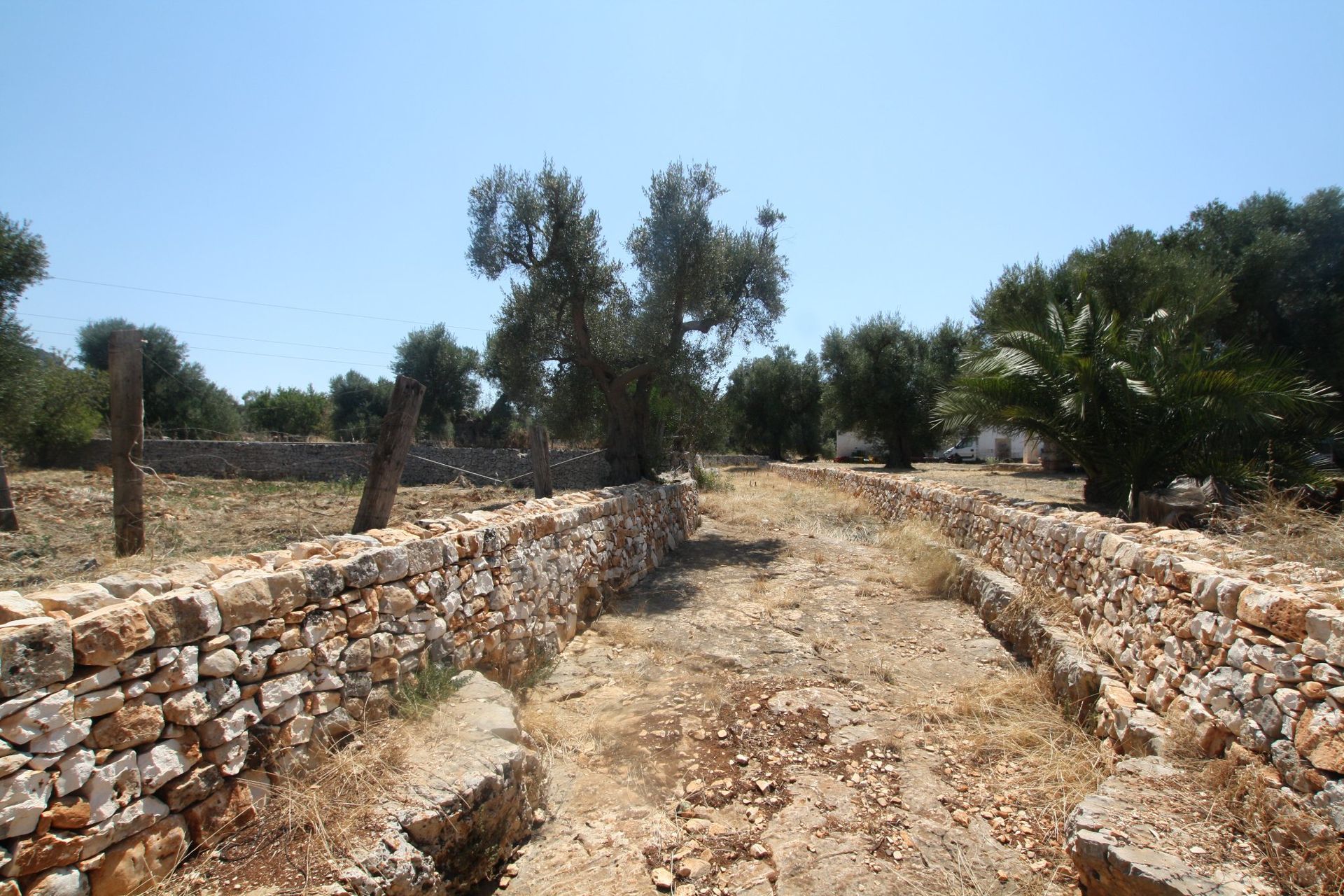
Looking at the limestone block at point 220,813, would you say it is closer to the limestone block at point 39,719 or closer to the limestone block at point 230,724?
the limestone block at point 230,724

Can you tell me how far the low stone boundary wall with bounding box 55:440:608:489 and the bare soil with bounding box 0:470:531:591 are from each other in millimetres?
3096

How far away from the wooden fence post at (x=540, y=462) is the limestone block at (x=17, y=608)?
7.42m

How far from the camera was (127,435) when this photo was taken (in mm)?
6855

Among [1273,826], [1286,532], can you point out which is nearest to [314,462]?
[1286,532]

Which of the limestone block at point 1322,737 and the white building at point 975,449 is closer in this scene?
the limestone block at point 1322,737

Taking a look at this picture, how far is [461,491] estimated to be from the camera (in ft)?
57.3

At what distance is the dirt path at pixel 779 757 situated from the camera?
10.4 feet

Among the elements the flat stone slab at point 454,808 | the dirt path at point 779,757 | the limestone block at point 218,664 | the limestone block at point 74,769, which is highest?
the limestone block at point 218,664

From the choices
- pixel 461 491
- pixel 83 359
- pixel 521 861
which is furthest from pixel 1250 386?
pixel 83 359

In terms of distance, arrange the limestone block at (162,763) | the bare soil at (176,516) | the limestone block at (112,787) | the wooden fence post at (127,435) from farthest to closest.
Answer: the bare soil at (176,516)
the wooden fence post at (127,435)
the limestone block at (162,763)
the limestone block at (112,787)

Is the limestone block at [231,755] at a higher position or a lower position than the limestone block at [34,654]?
lower

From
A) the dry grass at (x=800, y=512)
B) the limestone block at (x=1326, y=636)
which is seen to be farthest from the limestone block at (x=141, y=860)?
the dry grass at (x=800, y=512)

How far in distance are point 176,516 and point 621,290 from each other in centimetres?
780

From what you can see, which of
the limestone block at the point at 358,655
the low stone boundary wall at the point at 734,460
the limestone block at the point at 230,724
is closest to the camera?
the limestone block at the point at 230,724
